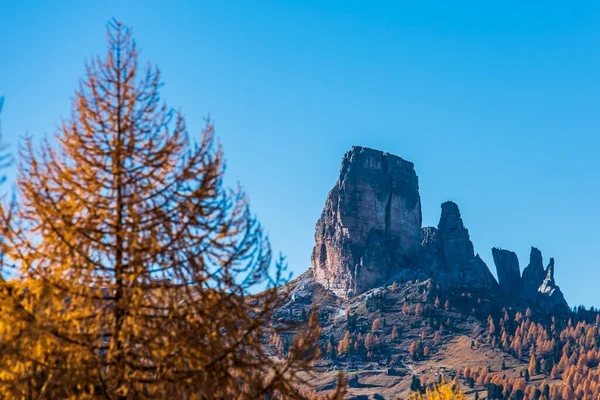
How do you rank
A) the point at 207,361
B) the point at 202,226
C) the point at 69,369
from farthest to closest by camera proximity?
the point at 202,226 → the point at 207,361 → the point at 69,369

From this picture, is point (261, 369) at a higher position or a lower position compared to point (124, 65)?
lower

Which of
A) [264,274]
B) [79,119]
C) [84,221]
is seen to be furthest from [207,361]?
[79,119]

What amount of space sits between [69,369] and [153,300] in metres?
1.71

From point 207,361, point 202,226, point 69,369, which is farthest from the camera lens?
point 202,226

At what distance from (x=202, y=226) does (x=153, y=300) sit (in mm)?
1404

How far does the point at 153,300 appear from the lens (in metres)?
12.0

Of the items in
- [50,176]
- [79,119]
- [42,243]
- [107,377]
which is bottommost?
[107,377]

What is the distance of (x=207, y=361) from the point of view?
11578mm

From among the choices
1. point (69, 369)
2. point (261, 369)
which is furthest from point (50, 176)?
point (261, 369)

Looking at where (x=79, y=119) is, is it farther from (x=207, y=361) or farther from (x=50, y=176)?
(x=207, y=361)

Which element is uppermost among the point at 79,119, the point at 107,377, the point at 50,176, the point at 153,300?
the point at 79,119

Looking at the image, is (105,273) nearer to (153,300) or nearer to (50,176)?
(153,300)

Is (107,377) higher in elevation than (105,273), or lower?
lower

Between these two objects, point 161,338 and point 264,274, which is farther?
point 264,274
